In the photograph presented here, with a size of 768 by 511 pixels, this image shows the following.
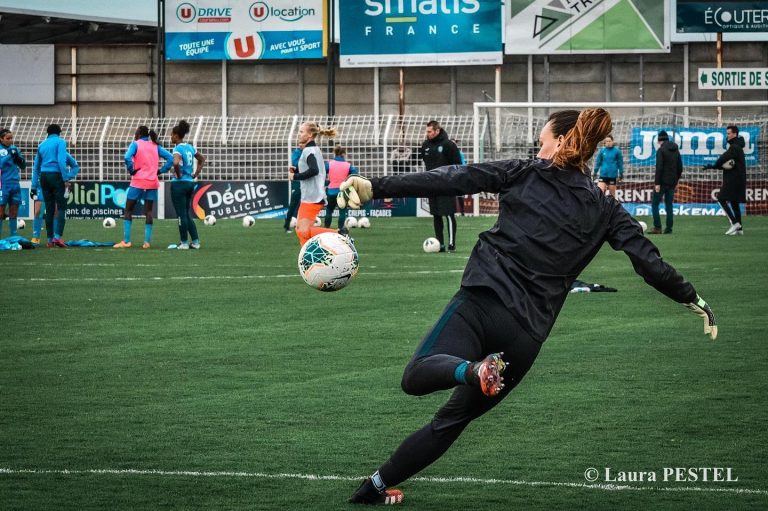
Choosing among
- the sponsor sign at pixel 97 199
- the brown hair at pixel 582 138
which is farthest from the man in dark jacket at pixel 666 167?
the brown hair at pixel 582 138

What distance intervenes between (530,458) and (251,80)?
1560 inches

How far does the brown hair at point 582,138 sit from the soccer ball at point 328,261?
53.7 inches

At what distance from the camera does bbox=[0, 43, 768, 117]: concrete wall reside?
43094mm

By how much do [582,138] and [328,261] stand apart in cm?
155

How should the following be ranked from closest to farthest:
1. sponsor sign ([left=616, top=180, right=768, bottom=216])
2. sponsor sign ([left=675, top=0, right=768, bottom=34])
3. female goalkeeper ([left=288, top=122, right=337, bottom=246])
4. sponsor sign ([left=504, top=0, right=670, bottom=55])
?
female goalkeeper ([left=288, top=122, right=337, bottom=246]), sponsor sign ([left=616, top=180, right=768, bottom=216]), sponsor sign ([left=504, top=0, right=670, bottom=55]), sponsor sign ([left=675, top=0, right=768, bottom=34])

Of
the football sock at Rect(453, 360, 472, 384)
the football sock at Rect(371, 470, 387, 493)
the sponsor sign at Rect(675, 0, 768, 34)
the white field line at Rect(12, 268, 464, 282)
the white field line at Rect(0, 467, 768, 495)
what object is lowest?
the white field line at Rect(0, 467, 768, 495)

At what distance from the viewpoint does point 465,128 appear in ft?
128

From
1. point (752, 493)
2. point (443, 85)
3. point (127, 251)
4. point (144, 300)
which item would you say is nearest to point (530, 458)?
point (752, 493)

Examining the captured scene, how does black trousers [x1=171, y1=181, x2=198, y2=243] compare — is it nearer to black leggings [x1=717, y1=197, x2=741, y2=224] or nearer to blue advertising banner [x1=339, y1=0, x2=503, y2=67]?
black leggings [x1=717, y1=197, x2=741, y2=224]

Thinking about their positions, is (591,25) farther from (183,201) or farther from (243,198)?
(183,201)

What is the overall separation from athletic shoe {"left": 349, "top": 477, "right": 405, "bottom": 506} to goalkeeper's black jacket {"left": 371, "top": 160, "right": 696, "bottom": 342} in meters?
1.02

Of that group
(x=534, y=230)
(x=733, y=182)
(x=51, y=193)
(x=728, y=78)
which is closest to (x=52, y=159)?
(x=51, y=193)

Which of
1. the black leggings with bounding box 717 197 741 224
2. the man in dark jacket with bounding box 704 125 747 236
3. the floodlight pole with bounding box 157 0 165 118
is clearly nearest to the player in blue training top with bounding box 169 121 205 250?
the man in dark jacket with bounding box 704 125 747 236

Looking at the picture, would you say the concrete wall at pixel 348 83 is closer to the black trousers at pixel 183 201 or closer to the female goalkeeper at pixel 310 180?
the black trousers at pixel 183 201
